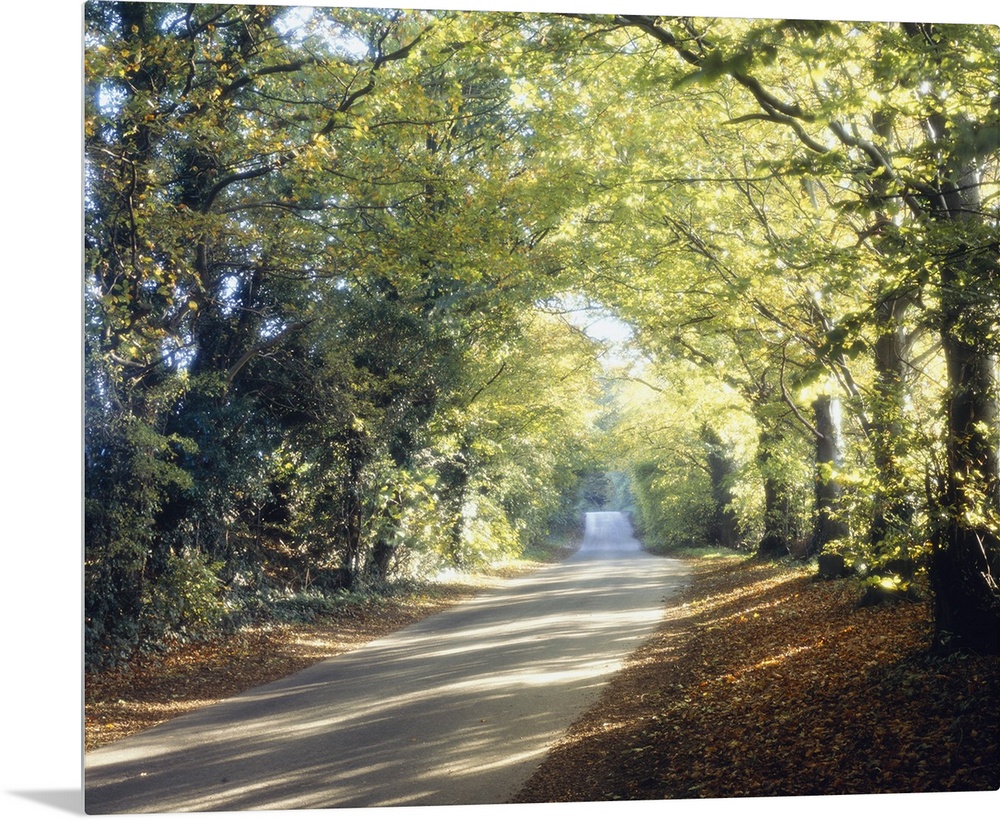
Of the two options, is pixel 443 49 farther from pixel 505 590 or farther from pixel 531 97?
pixel 505 590

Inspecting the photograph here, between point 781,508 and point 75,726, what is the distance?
12112 mm

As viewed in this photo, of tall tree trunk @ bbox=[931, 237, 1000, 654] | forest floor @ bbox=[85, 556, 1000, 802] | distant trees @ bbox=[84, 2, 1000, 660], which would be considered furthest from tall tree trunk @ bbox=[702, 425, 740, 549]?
tall tree trunk @ bbox=[931, 237, 1000, 654]

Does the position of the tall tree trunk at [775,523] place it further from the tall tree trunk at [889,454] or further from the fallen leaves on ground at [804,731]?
the tall tree trunk at [889,454]

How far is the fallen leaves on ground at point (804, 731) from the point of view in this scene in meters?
5.36

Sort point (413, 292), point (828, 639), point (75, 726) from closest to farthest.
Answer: point (75, 726)
point (828, 639)
point (413, 292)

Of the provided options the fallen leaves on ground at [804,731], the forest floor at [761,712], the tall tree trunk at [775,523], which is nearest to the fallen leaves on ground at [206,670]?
the forest floor at [761,712]

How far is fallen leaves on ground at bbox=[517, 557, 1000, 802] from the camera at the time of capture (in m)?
5.36

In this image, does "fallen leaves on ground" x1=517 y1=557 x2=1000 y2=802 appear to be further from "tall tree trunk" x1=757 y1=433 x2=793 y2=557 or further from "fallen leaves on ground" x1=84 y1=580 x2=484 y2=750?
"tall tree trunk" x1=757 y1=433 x2=793 y2=557

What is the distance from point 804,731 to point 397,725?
311cm

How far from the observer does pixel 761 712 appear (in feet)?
19.3

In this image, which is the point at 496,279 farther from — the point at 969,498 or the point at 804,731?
the point at 804,731

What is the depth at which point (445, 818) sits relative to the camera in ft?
17.4

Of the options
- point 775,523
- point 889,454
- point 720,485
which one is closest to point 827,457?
point 720,485

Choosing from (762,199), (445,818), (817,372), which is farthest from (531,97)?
(445,818)
